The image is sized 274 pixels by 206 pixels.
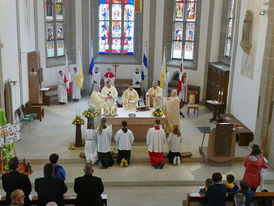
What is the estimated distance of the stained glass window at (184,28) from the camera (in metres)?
19.1

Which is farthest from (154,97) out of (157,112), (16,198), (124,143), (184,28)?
(16,198)

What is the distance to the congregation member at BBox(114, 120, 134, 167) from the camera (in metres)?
11.0

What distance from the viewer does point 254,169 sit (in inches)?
350

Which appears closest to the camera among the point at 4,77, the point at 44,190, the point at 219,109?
the point at 44,190

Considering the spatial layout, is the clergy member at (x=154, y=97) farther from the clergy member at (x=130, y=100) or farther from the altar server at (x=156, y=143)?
the altar server at (x=156, y=143)

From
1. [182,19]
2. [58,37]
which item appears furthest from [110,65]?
[182,19]

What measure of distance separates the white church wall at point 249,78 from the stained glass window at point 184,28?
16.6ft

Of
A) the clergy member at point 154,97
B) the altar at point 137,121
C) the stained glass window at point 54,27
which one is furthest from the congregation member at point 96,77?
the altar at point 137,121

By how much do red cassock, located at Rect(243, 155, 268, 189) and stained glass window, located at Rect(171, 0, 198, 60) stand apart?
36.4 feet

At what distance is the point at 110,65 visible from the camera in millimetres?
20203

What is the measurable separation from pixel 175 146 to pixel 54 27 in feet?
33.8

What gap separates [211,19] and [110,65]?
5.74 metres

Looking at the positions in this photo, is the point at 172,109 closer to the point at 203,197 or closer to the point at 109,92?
the point at 109,92

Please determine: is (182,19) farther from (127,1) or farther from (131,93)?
(131,93)
